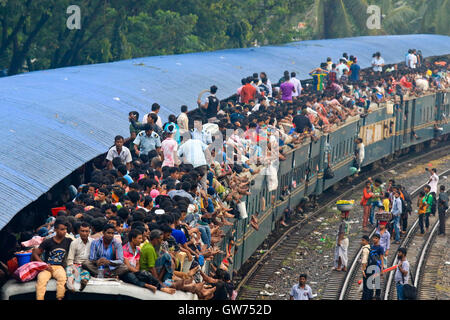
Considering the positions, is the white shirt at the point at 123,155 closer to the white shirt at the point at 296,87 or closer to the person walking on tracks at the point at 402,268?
the person walking on tracks at the point at 402,268

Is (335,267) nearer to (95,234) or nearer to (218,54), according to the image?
(95,234)

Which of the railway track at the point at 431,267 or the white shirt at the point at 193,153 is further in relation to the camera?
the railway track at the point at 431,267

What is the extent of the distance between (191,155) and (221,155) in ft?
4.27

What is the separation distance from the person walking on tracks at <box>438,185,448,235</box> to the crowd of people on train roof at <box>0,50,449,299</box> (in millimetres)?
3468

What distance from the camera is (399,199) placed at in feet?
59.9

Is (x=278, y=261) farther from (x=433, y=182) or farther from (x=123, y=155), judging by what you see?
(x=123, y=155)

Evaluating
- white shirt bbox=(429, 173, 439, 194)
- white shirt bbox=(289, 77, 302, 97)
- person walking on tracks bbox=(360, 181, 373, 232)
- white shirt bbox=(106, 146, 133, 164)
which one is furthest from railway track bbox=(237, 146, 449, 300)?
white shirt bbox=(106, 146, 133, 164)

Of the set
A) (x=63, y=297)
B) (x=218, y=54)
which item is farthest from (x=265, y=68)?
(x=63, y=297)

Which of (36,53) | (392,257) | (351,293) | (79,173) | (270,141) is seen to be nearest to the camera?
(79,173)

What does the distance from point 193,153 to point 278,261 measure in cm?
527

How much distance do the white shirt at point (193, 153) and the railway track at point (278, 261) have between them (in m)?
3.32

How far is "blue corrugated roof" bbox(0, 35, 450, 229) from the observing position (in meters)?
11.2

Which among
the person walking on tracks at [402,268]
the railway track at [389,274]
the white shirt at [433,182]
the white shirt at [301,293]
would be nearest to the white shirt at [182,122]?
the railway track at [389,274]

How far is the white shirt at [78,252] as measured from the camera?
8.65 m
